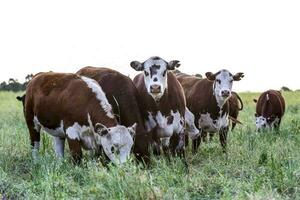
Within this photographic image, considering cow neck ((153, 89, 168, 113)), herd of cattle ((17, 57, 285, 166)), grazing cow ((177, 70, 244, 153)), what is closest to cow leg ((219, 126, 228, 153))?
grazing cow ((177, 70, 244, 153))

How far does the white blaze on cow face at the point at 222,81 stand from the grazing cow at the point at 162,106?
187 centimetres

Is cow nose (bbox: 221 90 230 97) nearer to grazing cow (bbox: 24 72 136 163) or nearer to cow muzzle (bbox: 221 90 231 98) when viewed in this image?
cow muzzle (bbox: 221 90 231 98)

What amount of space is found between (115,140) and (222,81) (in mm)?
4190

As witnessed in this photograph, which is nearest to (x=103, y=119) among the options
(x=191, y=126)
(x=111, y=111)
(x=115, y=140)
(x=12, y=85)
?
(x=111, y=111)

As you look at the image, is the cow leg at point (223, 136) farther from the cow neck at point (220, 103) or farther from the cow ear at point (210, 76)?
the cow ear at point (210, 76)

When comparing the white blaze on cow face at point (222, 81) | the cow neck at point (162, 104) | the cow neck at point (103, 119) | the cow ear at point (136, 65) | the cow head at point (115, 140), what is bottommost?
the cow head at point (115, 140)

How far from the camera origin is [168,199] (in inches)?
243

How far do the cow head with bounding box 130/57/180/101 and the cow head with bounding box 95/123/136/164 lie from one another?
1139 mm

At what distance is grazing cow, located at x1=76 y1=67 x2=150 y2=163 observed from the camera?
9648 millimetres

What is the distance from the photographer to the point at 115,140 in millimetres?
8617

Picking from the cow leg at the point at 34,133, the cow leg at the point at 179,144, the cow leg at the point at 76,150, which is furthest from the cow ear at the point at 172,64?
the cow leg at the point at 34,133

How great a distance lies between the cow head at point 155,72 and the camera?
31.8 feet

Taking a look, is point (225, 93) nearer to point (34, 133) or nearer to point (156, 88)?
point (156, 88)

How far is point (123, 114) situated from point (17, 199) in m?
3.39
